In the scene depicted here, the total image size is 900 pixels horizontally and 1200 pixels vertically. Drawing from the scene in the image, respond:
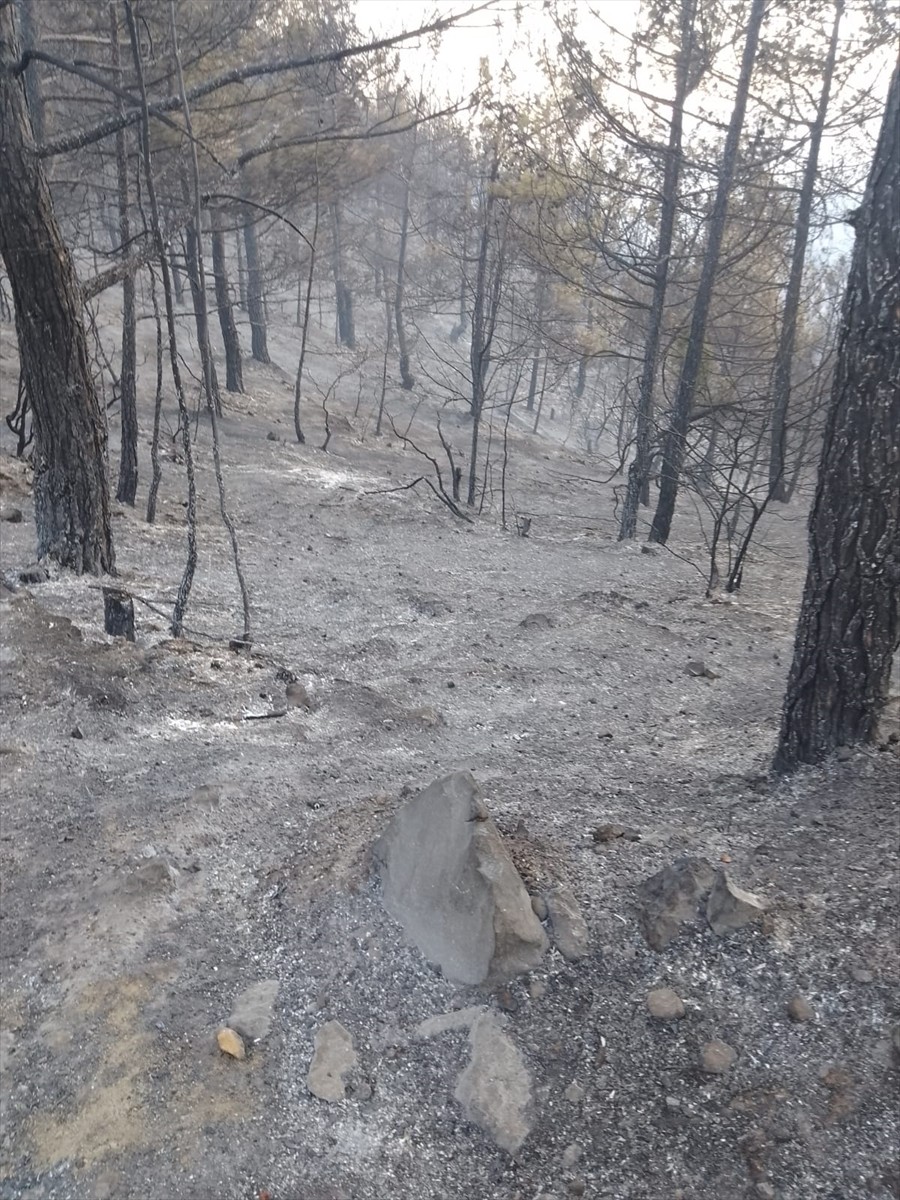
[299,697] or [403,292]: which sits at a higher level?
[403,292]

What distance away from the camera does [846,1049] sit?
6.54 ft

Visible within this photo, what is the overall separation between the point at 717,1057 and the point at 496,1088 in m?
0.55

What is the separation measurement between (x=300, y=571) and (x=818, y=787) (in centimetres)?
550

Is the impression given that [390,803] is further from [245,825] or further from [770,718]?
[770,718]

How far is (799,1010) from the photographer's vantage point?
6.89ft

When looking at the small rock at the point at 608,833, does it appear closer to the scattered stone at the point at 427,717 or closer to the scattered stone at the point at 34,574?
the scattered stone at the point at 427,717

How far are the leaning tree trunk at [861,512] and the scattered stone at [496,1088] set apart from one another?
172cm

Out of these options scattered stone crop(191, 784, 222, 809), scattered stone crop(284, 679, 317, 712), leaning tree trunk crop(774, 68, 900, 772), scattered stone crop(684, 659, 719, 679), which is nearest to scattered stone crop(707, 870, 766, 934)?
leaning tree trunk crop(774, 68, 900, 772)

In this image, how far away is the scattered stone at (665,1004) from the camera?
2168 mm

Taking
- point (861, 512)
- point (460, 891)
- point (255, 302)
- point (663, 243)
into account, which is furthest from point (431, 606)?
point (255, 302)

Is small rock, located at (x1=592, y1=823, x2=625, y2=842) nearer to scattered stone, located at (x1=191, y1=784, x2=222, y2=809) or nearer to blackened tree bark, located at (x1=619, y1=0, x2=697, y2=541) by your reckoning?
scattered stone, located at (x1=191, y1=784, x2=222, y2=809)

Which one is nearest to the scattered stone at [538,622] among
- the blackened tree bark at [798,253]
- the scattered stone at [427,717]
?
the scattered stone at [427,717]

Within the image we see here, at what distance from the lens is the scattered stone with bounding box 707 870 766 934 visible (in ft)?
7.67

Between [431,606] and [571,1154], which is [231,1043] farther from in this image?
[431,606]
